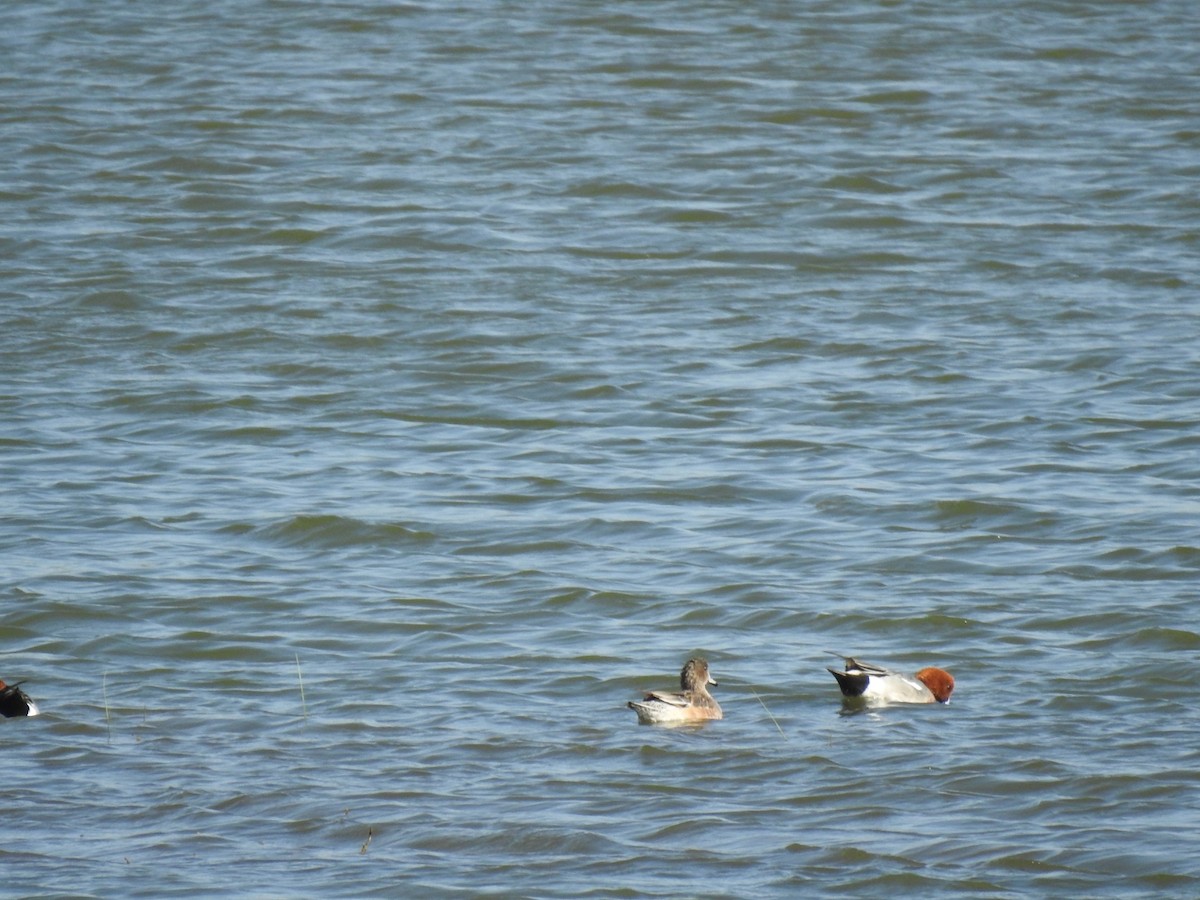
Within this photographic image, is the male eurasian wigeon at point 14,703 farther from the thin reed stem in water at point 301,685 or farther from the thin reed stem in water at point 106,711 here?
the thin reed stem in water at point 301,685

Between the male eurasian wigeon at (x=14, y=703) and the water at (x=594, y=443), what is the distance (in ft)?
0.31

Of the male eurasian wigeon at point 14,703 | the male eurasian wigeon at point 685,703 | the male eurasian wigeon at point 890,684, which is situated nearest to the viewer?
the male eurasian wigeon at point 685,703

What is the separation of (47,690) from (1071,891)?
14.9ft

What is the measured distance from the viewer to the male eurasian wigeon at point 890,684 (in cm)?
770

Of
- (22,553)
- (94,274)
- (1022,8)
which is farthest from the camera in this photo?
(1022,8)

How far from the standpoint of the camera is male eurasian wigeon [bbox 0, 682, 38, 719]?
7.53 m

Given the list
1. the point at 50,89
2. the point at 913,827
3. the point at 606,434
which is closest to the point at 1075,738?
the point at 913,827

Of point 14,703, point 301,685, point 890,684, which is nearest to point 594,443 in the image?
point 301,685

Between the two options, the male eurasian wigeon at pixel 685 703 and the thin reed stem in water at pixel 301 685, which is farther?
the thin reed stem in water at pixel 301 685

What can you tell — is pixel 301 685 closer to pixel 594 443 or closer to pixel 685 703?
pixel 685 703

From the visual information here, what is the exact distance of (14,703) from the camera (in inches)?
298

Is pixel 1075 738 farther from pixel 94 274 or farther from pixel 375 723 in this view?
pixel 94 274

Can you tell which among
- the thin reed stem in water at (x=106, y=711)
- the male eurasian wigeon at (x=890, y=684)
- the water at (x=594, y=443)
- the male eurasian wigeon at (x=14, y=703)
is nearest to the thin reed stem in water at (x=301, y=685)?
the water at (x=594, y=443)

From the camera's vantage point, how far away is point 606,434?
12406 mm
